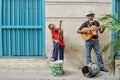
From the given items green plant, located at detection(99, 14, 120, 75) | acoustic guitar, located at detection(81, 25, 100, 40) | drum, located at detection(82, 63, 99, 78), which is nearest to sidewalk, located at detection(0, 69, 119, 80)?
drum, located at detection(82, 63, 99, 78)

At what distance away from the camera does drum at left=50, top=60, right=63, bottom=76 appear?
10000 millimetres

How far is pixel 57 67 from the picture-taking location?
10016 millimetres

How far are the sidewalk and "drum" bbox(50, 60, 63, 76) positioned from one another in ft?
0.42

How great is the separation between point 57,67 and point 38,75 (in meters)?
0.61

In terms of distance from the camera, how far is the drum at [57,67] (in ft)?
32.8

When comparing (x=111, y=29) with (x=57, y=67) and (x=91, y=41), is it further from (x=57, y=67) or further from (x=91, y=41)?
(x=57, y=67)

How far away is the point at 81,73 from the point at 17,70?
185cm

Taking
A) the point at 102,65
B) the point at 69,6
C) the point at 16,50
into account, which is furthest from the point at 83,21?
the point at 16,50

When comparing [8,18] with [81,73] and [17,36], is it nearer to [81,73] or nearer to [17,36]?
[17,36]

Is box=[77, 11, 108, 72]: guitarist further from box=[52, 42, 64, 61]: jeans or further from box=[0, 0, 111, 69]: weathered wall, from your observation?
box=[52, 42, 64, 61]: jeans

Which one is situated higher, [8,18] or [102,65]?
[8,18]

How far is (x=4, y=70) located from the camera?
1088 cm

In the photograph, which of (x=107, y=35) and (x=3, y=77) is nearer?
(x=3, y=77)

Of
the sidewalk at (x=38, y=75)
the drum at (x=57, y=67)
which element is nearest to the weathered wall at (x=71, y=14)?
the sidewalk at (x=38, y=75)
